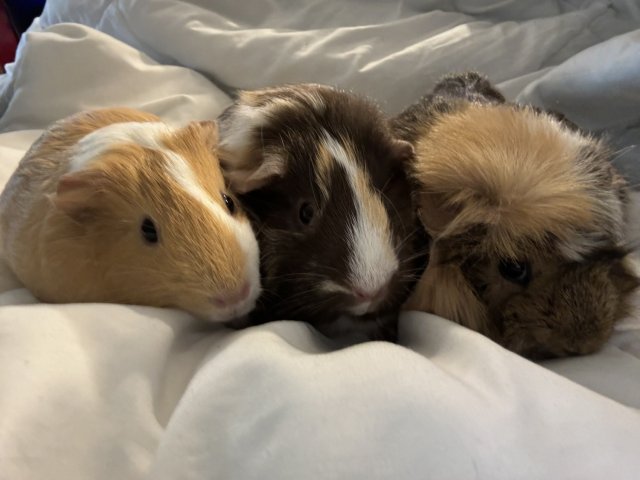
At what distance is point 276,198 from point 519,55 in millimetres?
968

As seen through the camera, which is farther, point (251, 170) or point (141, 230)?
point (251, 170)

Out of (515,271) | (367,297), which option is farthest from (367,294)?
(515,271)

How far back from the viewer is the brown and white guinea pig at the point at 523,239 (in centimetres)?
90

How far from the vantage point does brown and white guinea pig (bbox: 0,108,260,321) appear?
82 centimetres

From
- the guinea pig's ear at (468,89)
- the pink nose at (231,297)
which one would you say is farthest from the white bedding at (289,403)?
the guinea pig's ear at (468,89)

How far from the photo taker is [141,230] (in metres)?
0.84

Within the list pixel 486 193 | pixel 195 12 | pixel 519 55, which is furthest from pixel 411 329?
pixel 195 12

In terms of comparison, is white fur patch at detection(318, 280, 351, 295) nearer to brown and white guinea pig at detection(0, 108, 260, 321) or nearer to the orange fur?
brown and white guinea pig at detection(0, 108, 260, 321)

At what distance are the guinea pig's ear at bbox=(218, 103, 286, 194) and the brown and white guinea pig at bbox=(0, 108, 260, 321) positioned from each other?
4cm

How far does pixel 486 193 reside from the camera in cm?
92

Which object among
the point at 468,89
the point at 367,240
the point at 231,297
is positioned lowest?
the point at 231,297

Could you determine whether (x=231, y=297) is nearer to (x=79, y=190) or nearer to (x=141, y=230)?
(x=141, y=230)

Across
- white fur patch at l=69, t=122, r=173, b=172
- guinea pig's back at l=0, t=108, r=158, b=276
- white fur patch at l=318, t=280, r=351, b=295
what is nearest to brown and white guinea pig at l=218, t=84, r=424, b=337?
white fur patch at l=318, t=280, r=351, b=295

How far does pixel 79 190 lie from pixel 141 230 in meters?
0.10
